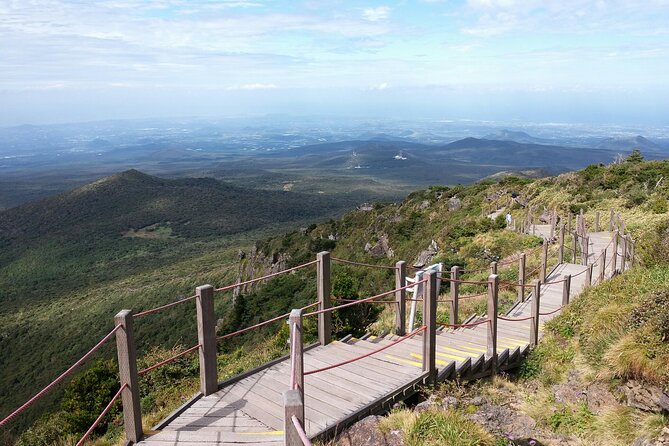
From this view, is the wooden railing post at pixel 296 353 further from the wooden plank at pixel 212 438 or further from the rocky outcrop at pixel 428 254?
the rocky outcrop at pixel 428 254

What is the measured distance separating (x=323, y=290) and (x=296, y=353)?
107 inches

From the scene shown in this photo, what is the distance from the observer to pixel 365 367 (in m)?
5.43

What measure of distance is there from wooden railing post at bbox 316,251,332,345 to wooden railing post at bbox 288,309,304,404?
85.6 inches

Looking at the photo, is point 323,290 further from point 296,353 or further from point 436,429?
point 296,353

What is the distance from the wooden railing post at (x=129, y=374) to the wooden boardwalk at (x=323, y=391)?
0.15 meters

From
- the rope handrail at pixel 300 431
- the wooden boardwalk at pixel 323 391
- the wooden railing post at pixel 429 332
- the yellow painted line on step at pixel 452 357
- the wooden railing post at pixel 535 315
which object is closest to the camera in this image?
the rope handrail at pixel 300 431

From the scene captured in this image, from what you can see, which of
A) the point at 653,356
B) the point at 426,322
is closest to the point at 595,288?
the point at 653,356

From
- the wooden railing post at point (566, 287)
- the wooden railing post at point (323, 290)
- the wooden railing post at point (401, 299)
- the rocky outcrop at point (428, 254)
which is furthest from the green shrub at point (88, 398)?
the rocky outcrop at point (428, 254)

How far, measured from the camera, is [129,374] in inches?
155

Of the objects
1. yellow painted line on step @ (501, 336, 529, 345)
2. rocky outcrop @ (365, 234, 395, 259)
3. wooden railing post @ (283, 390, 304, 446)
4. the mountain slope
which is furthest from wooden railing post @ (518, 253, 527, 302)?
the mountain slope

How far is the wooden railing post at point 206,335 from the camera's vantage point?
454cm

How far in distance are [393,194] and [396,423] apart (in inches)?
5179

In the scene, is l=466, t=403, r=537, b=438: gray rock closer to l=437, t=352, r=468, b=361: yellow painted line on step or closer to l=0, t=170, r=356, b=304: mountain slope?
l=437, t=352, r=468, b=361: yellow painted line on step

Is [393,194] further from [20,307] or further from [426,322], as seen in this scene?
[426,322]
